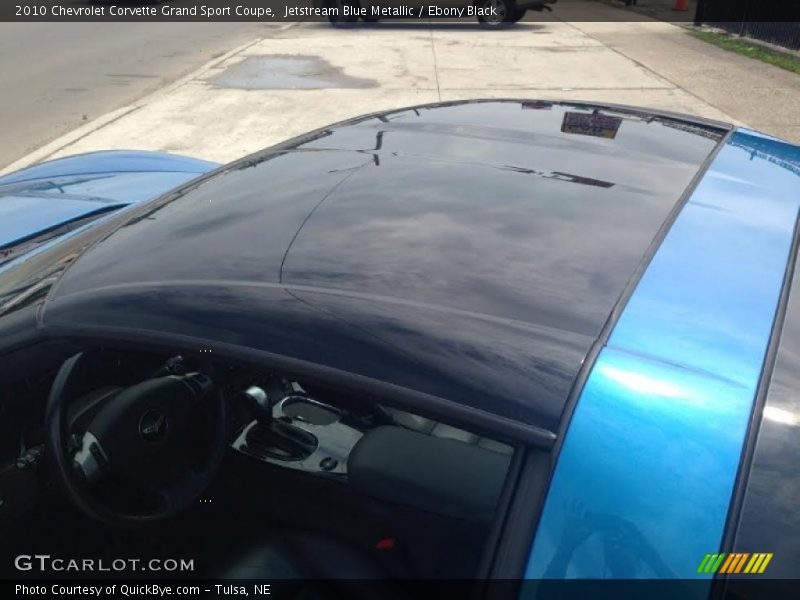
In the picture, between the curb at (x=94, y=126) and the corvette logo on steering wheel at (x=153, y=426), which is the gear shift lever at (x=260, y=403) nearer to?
the corvette logo on steering wheel at (x=153, y=426)

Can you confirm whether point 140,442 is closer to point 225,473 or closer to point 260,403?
point 225,473

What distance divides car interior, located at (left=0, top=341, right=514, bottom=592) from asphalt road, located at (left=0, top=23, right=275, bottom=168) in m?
5.86

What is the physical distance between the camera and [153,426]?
1880 millimetres

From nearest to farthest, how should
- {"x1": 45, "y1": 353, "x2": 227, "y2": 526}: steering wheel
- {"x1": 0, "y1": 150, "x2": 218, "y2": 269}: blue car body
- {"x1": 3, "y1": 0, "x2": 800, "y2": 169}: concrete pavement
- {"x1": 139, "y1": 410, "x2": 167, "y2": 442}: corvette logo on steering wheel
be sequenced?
{"x1": 45, "y1": 353, "x2": 227, "y2": 526}: steering wheel → {"x1": 139, "y1": 410, "x2": 167, "y2": 442}: corvette logo on steering wheel → {"x1": 0, "y1": 150, "x2": 218, "y2": 269}: blue car body → {"x1": 3, "y1": 0, "x2": 800, "y2": 169}: concrete pavement

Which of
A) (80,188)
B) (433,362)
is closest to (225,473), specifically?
(433,362)

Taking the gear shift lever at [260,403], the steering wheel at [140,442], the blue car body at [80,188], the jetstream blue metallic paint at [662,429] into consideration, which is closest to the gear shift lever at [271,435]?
the gear shift lever at [260,403]

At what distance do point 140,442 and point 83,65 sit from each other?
38.2 ft

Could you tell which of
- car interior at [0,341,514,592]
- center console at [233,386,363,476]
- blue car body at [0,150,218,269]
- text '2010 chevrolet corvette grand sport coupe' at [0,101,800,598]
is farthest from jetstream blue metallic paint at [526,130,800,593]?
blue car body at [0,150,218,269]

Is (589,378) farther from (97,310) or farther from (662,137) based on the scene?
(662,137)

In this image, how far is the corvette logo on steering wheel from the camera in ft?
6.11

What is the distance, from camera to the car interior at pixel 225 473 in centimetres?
148

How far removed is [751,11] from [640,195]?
13884 mm

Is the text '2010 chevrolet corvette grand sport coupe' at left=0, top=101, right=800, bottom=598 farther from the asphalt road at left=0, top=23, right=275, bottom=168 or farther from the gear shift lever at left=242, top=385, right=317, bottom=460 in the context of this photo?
the asphalt road at left=0, top=23, right=275, bottom=168

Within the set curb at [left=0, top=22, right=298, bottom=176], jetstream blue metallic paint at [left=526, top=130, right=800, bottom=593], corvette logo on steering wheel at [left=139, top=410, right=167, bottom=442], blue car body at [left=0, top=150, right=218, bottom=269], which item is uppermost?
jetstream blue metallic paint at [left=526, top=130, right=800, bottom=593]
